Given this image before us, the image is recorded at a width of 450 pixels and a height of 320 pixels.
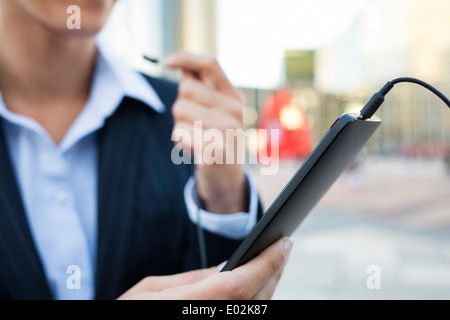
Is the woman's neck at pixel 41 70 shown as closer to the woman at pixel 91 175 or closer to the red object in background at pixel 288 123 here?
the woman at pixel 91 175

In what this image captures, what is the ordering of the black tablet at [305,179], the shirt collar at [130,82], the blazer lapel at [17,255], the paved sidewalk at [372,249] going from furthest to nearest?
the paved sidewalk at [372,249], the shirt collar at [130,82], the blazer lapel at [17,255], the black tablet at [305,179]

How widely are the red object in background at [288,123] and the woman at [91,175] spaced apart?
4375mm

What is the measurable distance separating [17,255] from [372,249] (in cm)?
266

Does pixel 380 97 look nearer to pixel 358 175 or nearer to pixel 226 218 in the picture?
pixel 226 218

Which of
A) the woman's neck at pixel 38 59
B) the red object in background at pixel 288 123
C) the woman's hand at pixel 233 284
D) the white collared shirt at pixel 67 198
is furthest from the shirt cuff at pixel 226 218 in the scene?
the red object in background at pixel 288 123

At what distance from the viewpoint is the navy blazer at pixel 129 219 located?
1.84ft

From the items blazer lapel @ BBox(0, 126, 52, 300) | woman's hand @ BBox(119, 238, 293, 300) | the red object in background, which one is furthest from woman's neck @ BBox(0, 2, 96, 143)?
the red object in background

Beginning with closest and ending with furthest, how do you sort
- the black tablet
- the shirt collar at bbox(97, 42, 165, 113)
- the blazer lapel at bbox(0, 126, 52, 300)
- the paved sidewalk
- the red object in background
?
the black tablet, the blazer lapel at bbox(0, 126, 52, 300), the shirt collar at bbox(97, 42, 165, 113), the paved sidewalk, the red object in background

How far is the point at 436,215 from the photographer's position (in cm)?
424

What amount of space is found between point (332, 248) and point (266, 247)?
8.42 ft

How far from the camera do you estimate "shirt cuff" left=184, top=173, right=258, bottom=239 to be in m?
0.63

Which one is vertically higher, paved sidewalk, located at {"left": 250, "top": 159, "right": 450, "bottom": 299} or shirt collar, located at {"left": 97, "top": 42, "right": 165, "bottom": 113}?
shirt collar, located at {"left": 97, "top": 42, "right": 165, "bottom": 113}

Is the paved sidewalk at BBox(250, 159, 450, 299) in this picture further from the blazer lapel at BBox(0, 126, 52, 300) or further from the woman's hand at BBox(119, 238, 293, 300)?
the blazer lapel at BBox(0, 126, 52, 300)

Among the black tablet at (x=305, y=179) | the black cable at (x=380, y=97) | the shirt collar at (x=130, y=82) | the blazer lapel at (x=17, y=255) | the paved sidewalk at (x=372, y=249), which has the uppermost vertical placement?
the shirt collar at (x=130, y=82)
